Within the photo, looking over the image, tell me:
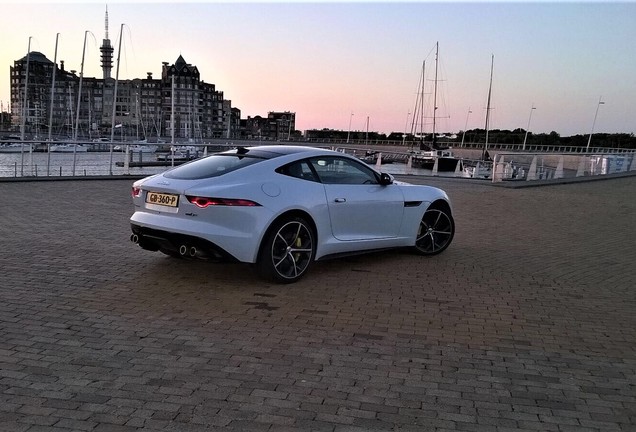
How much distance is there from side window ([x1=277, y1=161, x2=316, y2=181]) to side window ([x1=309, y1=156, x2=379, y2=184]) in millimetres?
103

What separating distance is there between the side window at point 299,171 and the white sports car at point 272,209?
0.01 m

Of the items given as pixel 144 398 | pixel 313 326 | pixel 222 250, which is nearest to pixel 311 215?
pixel 222 250

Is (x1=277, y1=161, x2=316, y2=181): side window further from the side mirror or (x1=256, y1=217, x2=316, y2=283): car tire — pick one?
the side mirror

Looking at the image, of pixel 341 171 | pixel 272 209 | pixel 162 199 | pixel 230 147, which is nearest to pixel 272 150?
pixel 341 171

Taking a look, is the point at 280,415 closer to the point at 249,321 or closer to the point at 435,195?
the point at 249,321

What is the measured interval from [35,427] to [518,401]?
2.85 m

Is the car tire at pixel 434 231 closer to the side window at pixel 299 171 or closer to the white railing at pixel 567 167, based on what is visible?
the side window at pixel 299 171

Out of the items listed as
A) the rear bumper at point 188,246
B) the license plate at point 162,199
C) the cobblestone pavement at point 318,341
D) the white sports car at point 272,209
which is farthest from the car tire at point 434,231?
the license plate at point 162,199

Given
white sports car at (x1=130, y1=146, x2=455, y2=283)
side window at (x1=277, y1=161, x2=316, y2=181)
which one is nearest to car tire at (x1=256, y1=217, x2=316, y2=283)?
white sports car at (x1=130, y1=146, x2=455, y2=283)

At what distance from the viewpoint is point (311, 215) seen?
Answer: 593cm

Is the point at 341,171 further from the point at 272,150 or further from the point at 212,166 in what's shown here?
the point at 212,166

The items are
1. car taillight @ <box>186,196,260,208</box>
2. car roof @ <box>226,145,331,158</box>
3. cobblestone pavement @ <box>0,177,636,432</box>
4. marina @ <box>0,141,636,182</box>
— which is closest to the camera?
cobblestone pavement @ <box>0,177,636,432</box>

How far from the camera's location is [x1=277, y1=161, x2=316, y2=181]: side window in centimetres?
597

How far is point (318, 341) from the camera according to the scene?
4.26 metres
